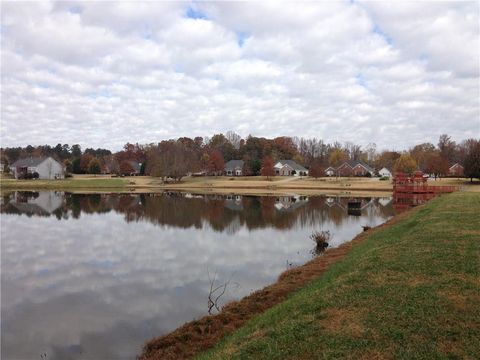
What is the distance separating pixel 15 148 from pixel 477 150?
565ft

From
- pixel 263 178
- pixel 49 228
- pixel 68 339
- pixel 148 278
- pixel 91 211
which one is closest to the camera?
pixel 68 339

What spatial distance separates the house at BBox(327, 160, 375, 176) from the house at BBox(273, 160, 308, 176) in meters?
13.0

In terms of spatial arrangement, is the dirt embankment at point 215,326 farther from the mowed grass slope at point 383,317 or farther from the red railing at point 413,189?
the red railing at point 413,189

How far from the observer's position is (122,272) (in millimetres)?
17562

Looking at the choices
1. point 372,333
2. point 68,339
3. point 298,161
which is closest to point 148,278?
point 68,339

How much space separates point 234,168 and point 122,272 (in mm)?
109486

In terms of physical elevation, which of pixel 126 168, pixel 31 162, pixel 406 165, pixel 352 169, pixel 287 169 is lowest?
pixel 352 169

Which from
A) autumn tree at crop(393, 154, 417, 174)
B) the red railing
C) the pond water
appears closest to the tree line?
autumn tree at crop(393, 154, 417, 174)

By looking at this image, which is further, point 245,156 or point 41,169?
point 245,156

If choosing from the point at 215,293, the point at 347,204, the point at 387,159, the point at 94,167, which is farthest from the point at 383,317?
the point at 387,159

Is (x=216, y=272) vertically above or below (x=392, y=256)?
below

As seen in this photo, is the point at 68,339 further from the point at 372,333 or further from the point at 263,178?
the point at 263,178

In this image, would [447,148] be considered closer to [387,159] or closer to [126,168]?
[387,159]

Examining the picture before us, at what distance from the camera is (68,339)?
1091cm
